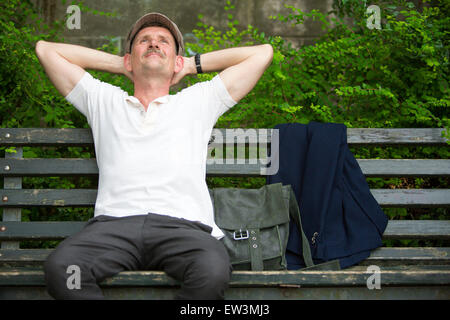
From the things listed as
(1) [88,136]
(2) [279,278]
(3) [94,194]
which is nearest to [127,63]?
(1) [88,136]

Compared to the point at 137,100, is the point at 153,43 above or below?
above

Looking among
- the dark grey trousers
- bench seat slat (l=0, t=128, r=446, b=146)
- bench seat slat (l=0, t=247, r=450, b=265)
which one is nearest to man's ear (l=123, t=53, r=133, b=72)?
bench seat slat (l=0, t=128, r=446, b=146)

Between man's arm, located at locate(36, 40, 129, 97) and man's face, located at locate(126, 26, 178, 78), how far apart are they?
0.51 ft

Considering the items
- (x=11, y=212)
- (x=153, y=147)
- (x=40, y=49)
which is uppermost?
(x=40, y=49)

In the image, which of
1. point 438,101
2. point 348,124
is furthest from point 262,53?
point 438,101

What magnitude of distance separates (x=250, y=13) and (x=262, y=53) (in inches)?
94.1

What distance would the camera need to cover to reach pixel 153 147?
2.59m

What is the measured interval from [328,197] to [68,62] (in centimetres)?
175

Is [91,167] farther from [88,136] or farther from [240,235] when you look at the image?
[240,235]

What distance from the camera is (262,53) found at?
2926 mm

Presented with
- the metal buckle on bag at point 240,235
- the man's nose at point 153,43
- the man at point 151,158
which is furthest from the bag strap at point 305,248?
the man's nose at point 153,43

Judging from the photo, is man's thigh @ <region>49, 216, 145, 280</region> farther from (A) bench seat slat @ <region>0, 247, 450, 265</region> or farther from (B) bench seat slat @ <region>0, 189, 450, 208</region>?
(A) bench seat slat @ <region>0, 247, 450, 265</region>

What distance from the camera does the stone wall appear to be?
5074 mm

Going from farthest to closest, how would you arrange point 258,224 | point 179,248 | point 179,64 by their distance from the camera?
point 179,64 < point 258,224 < point 179,248
